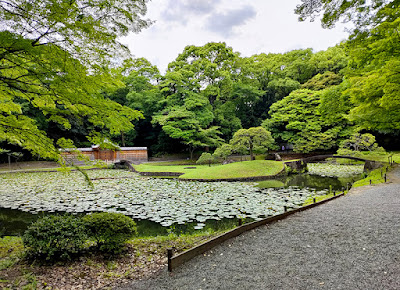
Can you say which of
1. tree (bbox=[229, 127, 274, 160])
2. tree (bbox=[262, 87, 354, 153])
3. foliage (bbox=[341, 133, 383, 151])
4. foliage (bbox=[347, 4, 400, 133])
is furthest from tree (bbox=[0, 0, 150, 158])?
tree (bbox=[262, 87, 354, 153])

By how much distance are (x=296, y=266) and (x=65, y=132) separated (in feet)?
103

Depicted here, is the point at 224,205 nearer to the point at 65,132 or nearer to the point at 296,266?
the point at 296,266

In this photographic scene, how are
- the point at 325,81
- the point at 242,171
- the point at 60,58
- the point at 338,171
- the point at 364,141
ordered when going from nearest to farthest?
1. the point at 60,58
2. the point at 242,171
3. the point at 338,171
4. the point at 364,141
5. the point at 325,81

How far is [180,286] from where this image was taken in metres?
2.71

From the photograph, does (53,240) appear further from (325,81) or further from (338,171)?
(325,81)

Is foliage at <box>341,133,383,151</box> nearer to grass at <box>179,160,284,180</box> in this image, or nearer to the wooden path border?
grass at <box>179,160,284,180</box>

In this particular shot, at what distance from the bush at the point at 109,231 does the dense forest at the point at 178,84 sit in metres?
1.35

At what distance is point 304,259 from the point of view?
10.4 feet

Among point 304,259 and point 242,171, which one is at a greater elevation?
point 242,171

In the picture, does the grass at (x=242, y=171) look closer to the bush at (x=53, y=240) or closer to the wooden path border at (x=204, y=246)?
the wooden path border at (x=204, y=246)

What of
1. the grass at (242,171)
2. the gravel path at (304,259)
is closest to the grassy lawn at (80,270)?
the gravel path at (304,259)

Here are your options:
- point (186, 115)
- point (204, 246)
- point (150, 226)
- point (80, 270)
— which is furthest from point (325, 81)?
point (80, 270)

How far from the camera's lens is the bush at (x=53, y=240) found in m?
3.18

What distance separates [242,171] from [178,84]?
14826 mm
